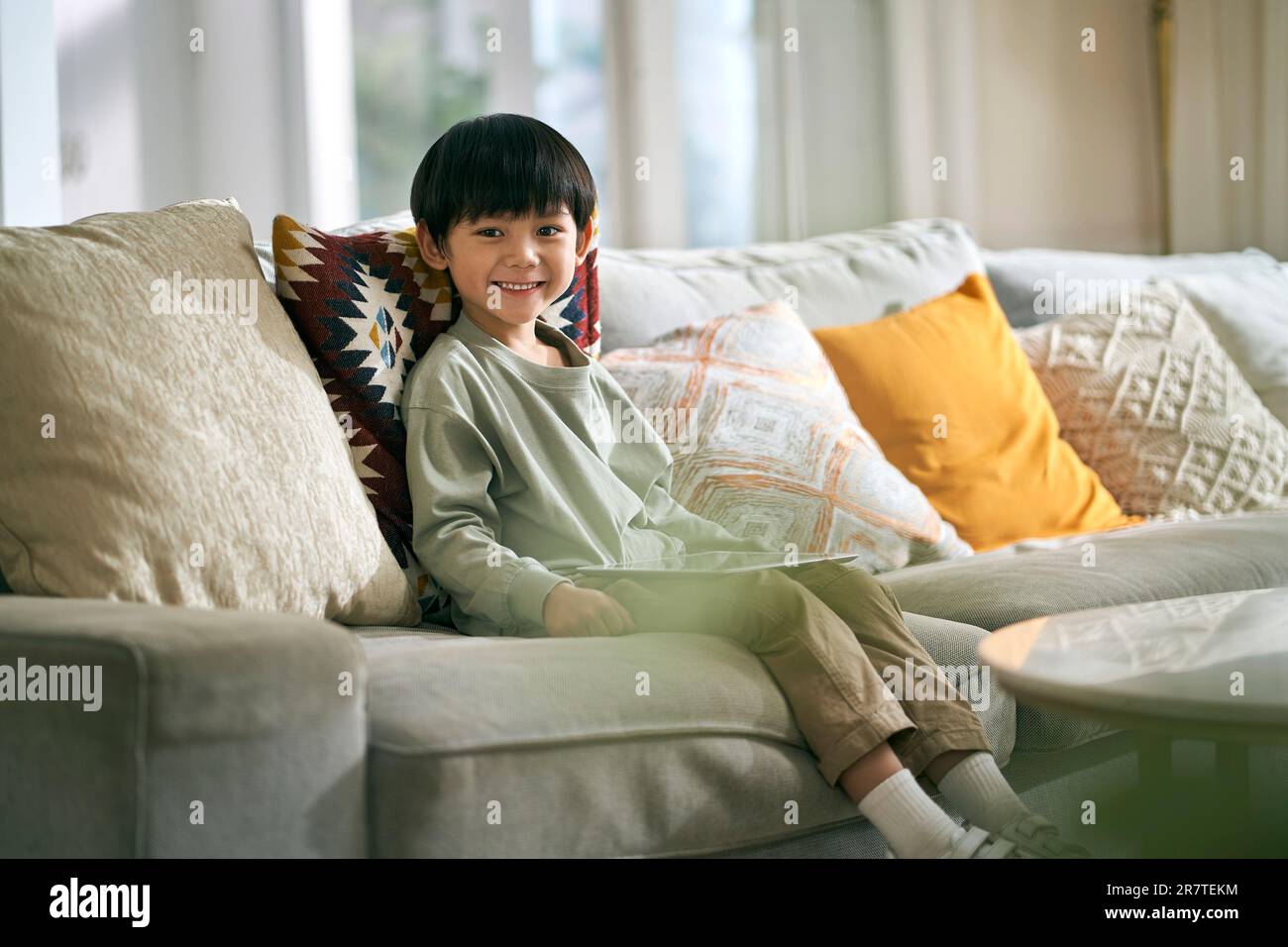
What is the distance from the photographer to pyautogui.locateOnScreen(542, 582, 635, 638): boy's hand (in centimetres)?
129

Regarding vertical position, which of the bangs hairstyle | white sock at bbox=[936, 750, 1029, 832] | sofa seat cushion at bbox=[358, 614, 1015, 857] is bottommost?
white sock at bbox=[936, 750, 1029, 832]

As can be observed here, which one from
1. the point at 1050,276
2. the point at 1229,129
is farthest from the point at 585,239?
the point at 1229,129

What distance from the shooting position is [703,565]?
1516 mm

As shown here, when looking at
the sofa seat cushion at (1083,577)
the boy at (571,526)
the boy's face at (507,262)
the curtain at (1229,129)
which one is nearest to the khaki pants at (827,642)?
the boy at (571,526)

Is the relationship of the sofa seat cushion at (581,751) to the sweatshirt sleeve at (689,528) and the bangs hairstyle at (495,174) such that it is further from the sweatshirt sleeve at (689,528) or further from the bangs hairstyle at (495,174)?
the bangs hairstyle at (495,174)

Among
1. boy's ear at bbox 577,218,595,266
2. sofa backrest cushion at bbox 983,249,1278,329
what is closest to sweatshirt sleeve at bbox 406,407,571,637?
boy's ear at bbox 577,218,595,266

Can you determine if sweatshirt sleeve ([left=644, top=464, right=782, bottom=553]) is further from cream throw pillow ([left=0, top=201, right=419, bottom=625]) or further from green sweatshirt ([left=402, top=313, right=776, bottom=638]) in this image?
cream throw pillow ([left=0, top=201, right=419, bottom=625])

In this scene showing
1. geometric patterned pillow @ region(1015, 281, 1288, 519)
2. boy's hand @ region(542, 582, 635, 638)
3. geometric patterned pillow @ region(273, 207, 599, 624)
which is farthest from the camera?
geometric patterned pillow @ region(1015, 281, 1288, 519)

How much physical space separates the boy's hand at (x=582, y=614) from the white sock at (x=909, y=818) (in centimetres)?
30

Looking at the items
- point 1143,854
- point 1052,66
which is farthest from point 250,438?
Result: point 1052,66

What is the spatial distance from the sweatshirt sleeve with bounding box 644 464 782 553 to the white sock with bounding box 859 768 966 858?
473mm

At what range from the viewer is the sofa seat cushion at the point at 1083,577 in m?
1.51
